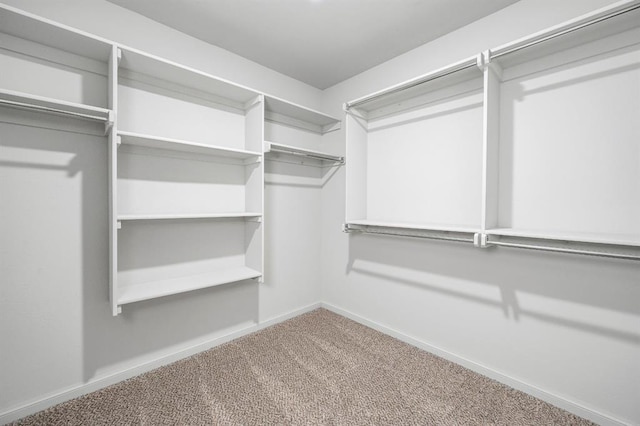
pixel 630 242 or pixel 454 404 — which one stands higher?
pixel 630 242

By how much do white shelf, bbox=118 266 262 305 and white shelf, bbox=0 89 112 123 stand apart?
1.03m

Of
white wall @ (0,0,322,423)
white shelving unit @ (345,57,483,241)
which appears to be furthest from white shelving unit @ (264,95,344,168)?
white wall @ (0,0,322,423)

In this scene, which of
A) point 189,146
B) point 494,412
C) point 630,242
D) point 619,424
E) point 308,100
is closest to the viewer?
point 630,242

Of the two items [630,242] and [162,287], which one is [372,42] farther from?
[162,287]

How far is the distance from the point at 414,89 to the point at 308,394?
7.43ft

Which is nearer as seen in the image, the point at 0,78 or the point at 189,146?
the point at 0,78

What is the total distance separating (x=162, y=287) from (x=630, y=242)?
2543mm

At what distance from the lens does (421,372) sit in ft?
6.37

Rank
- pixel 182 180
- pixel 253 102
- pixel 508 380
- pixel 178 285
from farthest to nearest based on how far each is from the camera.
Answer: pixel 253 102, pixel 182 180, pixel 178 285, pixel 508 380

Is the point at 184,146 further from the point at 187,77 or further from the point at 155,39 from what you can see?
the point at 155,39

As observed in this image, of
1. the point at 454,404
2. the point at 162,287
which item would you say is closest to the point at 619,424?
the point at 454,404

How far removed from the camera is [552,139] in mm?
1647

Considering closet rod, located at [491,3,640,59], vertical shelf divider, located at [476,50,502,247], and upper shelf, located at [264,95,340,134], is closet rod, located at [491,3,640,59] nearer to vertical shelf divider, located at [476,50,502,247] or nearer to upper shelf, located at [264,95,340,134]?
vertical shelf divider, located at [476,50,502,247]

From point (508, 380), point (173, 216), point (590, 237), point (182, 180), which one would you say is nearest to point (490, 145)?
point (590, 237)
